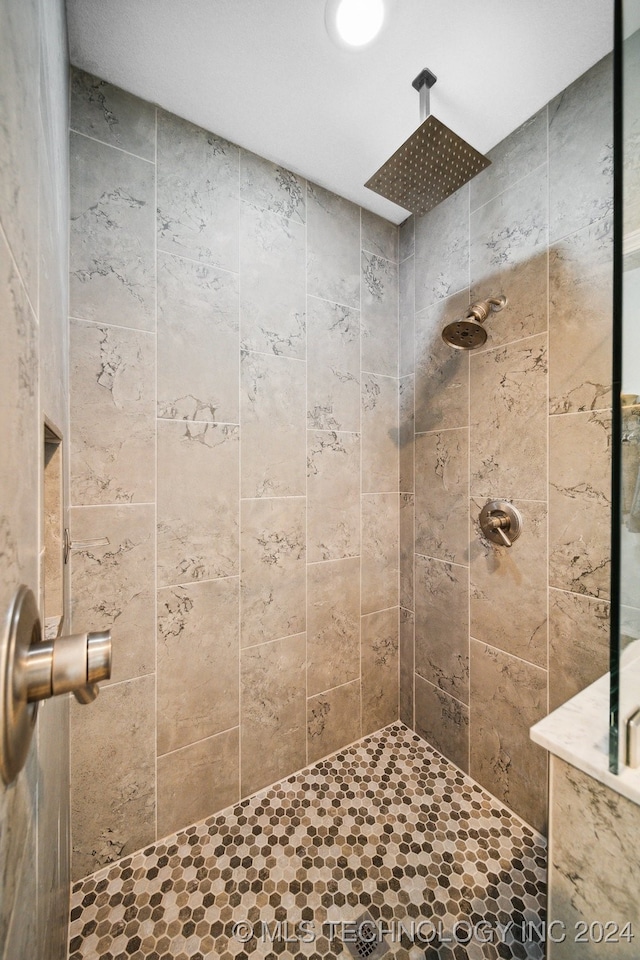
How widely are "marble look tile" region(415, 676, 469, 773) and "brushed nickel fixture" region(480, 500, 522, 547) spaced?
646mm

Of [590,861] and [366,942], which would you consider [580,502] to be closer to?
[590,861]

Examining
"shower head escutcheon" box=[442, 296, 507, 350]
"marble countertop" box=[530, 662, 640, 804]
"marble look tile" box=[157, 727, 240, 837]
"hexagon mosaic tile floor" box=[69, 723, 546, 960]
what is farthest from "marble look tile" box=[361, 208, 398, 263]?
"hexagon mosaic tile floor" box=[69, 723, 546, 960]

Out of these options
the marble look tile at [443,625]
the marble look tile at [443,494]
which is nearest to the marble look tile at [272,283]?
the marble look tile at [443,494]

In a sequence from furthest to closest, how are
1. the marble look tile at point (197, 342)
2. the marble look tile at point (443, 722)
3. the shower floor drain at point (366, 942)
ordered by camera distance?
the marble look tile at point (443, 722) → the marble look tile at point (197, 342) → the shower floor drain at point (366, 942)

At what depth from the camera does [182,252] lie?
3.65ft

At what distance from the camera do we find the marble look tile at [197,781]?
3.58ft

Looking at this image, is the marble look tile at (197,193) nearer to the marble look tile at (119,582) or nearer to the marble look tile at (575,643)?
the marble look tile at (119,582)

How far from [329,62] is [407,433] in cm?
115

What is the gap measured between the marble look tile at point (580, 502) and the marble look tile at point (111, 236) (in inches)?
49.2

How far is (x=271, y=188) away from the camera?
128 centimetres

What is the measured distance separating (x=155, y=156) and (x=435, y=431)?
1274mm

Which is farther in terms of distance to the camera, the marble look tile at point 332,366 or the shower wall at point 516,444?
the marble look tile at point 332,366

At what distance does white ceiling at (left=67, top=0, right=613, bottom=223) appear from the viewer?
0.87 m

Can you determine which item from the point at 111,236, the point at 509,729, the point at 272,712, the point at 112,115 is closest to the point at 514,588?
the point at 509,729
